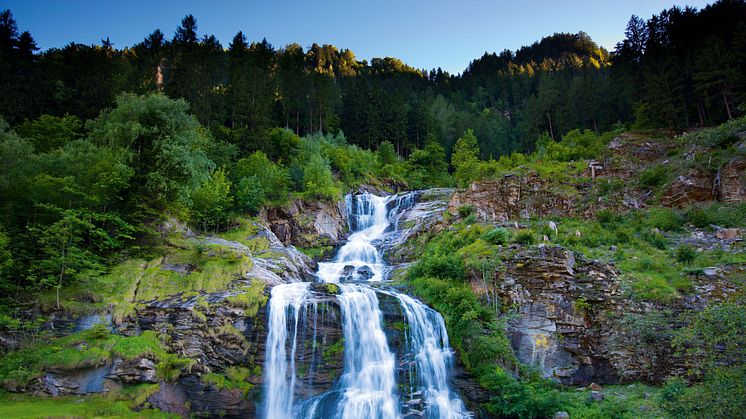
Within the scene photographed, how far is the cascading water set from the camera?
16438 mm

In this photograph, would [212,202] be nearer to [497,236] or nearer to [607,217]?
[497,236]

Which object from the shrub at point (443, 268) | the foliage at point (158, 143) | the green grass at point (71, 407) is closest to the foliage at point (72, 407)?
the green grass at point (71, 407)

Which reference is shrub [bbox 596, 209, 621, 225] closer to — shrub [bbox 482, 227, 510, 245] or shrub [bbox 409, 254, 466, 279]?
shrub [bbox 482, 227, 510, 245]

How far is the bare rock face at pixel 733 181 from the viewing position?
2551 centimetres

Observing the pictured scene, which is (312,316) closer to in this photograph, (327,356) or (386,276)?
(327,356)

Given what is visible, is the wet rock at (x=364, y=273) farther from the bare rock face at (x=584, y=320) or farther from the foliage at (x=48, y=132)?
the foliage at (x=48, y=132)

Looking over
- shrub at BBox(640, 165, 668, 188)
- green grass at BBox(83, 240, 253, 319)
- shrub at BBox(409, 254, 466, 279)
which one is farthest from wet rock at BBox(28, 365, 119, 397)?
shrub at BBox(640, 165, 668, 188)

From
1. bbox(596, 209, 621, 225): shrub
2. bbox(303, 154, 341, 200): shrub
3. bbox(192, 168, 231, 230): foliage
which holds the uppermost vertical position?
bbox(303, 154, 341, 200): shrub

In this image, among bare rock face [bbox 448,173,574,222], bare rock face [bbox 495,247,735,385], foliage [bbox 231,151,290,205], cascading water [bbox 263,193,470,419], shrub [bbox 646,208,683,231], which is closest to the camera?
cascading water [bbox 263,193,470,419]

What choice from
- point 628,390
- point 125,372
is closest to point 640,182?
point 628,390

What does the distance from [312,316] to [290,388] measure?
3236mm

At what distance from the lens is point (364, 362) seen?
17844mm

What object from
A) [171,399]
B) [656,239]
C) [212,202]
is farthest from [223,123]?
[656,239]

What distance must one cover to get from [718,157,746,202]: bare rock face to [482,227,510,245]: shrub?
51.4ft
